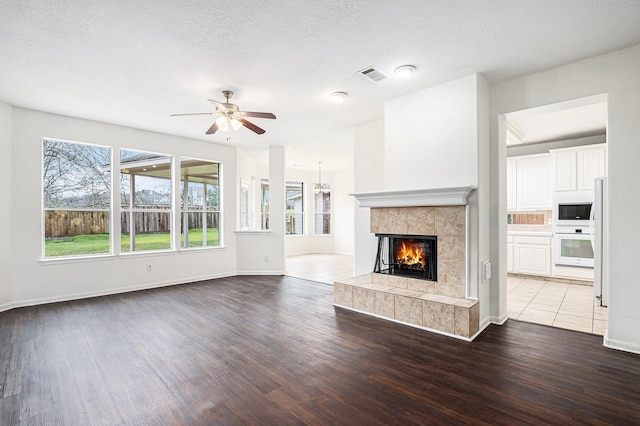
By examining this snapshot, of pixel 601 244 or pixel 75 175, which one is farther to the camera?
pixel 75 175

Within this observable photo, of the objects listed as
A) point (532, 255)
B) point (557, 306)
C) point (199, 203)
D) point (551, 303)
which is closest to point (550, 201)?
point (532, 255)

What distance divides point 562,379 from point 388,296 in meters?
Result: 1.75

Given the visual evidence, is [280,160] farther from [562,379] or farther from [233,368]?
[562,379]

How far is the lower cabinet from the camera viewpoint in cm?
585

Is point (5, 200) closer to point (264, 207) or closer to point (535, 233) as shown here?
point (264, 207)

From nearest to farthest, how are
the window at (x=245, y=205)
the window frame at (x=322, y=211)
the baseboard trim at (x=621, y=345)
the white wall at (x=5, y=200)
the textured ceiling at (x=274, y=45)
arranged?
the textured ceiling at (x=274, y=45)
the baseboard trim at (x=621, y=345)
the white wall at (x=5, y=200)
the window at (x=245, y=205)
the window frame at (x=322, y=211)

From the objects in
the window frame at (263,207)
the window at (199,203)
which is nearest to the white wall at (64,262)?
the window at (199,203)

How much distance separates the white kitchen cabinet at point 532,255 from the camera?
585 centimetres

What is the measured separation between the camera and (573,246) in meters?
5.55

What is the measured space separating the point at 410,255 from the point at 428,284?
1.60 feet

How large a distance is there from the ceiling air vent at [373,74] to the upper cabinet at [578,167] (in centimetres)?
442

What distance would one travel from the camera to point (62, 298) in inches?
186

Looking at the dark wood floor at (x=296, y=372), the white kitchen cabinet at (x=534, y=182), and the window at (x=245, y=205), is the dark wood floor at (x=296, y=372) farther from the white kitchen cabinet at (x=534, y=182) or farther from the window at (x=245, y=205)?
the window at (x=245, y=205)

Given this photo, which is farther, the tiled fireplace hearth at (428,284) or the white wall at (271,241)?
the white wall at (271,241)
